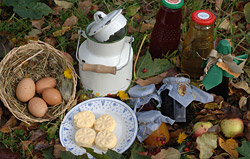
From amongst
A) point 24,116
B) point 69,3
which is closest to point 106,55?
point 24,116

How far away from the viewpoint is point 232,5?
7.12 feet

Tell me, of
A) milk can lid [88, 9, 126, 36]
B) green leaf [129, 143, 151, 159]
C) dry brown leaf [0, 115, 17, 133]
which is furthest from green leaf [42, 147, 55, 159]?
milk can lid [88, 9, 126, 36]

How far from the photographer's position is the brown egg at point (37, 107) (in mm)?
1501

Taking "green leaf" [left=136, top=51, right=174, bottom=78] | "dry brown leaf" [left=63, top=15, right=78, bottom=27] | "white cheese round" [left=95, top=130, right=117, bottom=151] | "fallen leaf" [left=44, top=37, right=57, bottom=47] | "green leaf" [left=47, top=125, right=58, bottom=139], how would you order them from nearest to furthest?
"white cheese round" [left=95, top=130, right=117, bottom=151]
"green leaf" [left=47, top=125, right=58, bottom=139]
"green leaf" [left=136, top=51, right=174, bottom=78]
"fallen leaf" [left=44, top=37, right=57, bottom=47]
"dry brown leaf" [left=63, top=15, right=78, bottom=27]

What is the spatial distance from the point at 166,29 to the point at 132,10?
50 centimetres

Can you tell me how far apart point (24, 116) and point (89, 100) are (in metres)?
0.34

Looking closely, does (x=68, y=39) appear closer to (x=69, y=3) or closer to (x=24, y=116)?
(x=69, y=3)

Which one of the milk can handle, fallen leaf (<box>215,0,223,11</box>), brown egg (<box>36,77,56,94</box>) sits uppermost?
the milk can handle

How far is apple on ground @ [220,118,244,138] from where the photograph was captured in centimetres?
146

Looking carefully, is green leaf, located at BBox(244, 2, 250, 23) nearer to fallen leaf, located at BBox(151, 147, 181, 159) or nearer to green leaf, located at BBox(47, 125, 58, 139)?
fallen leaf, located at BBox(151, 147, 181, 159)

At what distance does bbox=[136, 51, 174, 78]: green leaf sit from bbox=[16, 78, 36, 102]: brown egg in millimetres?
584

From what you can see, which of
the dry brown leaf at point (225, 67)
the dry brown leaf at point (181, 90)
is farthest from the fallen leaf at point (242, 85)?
the dry brown leaf at point (181, 90)

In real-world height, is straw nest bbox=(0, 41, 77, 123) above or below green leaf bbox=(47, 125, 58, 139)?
above

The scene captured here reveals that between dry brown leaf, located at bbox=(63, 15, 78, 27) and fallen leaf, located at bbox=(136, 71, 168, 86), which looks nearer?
fallen leaf, located at bbox=(136, 71, 168, 86)
